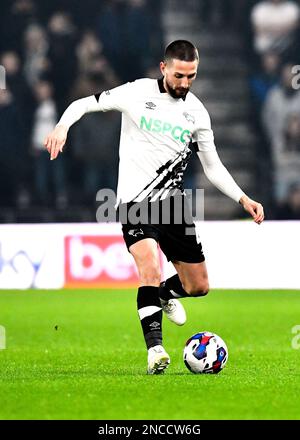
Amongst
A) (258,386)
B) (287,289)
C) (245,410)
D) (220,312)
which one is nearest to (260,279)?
(287,289)

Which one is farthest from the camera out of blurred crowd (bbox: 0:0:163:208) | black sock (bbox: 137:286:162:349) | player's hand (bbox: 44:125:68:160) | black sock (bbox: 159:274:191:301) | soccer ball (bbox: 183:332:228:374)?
blurred crowd (bbox: 0:0:163:208)

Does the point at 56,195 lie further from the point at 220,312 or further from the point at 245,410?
the point at 245,410

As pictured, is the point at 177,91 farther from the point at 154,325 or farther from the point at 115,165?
the point at 115,165

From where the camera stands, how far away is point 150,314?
25.8ft

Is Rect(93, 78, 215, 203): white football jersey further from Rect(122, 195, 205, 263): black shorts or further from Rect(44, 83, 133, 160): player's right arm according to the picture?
Rect(122, 195, 205, 263): black shorts

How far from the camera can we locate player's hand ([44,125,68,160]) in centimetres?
742

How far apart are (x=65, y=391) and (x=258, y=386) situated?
116cm

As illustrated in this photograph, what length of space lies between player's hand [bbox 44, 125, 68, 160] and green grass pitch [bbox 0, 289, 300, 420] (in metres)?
1.39

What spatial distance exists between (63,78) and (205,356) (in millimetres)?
11014
